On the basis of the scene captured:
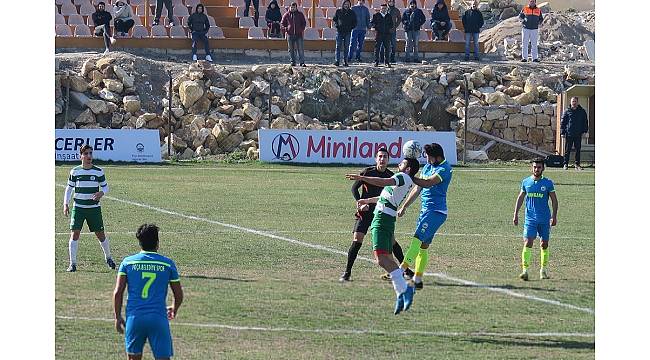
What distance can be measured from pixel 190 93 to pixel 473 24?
9317 mm

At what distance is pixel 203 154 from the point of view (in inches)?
1492

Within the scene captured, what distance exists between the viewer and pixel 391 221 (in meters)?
15.1

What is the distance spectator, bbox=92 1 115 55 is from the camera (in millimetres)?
41312

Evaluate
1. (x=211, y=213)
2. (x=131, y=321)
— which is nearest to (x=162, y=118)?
(x=211, y=213)

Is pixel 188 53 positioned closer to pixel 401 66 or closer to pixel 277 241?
pixel 401 66

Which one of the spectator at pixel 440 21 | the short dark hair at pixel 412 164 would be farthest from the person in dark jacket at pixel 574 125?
the short dark hair at pixel 412 164

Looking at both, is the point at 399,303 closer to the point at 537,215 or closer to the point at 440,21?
the point at 537,215

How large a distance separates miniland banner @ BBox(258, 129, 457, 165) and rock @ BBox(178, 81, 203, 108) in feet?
15.9

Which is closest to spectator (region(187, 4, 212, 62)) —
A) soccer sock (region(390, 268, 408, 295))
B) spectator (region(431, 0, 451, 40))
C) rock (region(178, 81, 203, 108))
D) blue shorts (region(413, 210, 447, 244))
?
rock (region(178, 81, 203, 108))

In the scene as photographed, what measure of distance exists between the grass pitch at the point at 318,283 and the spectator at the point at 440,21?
15.3 meters

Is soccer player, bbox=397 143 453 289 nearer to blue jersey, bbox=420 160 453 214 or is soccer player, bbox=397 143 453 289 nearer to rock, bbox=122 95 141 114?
blue jersey, bbox=420 160 453 214

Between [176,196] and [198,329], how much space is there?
45.0 ft

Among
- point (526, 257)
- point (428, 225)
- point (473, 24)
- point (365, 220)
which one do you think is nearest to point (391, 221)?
point (428, 225)

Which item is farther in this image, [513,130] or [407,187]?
[513,130]
